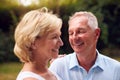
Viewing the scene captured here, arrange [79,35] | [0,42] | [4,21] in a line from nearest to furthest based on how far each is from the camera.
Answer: [79,35] < [0,42] < [4,21]

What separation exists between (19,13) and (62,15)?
81 centimetres

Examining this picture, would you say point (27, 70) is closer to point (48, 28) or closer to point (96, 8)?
point (48, 28)

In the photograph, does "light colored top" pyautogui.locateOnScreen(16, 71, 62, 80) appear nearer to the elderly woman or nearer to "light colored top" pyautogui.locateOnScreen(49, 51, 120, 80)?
the elderly woman

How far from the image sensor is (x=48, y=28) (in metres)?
1.49

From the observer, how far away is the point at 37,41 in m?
1.53

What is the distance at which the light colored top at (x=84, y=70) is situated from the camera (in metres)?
2.04

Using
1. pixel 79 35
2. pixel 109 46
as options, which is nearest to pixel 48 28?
pixel 79 35

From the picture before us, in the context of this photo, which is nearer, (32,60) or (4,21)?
(32,60)

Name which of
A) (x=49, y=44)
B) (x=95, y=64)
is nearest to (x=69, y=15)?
(x=95, y=64)

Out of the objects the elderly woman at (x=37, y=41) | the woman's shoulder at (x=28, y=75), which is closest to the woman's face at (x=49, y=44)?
the elderly woman at (x=37, y=41)

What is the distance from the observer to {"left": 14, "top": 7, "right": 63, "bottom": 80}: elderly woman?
1.48m

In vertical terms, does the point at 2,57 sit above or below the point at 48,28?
below

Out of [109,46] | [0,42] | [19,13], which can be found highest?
[19,13]

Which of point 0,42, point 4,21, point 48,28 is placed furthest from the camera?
point 4,21
